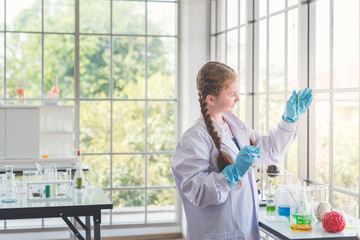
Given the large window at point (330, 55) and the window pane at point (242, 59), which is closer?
the large window at point (330, 55)

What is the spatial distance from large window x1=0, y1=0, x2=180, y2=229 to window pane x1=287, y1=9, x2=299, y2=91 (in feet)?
7.11

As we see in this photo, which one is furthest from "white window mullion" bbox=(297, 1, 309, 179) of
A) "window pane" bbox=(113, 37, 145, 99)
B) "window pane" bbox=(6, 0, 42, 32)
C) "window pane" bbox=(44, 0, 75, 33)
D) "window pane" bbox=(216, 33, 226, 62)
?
"window pane" bbox=(6, 0, 42, 32)

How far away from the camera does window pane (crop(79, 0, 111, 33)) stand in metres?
5.57

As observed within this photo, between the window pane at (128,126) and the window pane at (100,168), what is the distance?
0.16 m

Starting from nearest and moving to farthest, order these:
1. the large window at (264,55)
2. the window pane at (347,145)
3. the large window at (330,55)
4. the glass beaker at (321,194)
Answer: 1. the glass beaker at (321,194)
2. the large window at (330,55)
3. the large window at (264,55)
4. the window pane at (347,145)

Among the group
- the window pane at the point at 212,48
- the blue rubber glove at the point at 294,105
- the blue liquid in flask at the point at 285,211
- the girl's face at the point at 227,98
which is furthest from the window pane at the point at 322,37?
the window pane at the point at 212,48

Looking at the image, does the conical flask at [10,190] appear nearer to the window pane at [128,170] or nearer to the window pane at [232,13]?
the window pane at [128,170]

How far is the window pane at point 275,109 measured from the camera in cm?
395

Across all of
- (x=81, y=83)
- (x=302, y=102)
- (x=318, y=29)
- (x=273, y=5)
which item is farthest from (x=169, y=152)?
(x=302, y=102)

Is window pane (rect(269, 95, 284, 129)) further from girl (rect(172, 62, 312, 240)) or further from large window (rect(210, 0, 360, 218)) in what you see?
girl (rect(172, 62, 312, 240))

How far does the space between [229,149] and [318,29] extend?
54.8 inches

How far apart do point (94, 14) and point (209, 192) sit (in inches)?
148

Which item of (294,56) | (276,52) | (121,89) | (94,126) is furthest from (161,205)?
(294,56)

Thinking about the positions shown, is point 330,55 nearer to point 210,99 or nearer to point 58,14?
point 210,99
